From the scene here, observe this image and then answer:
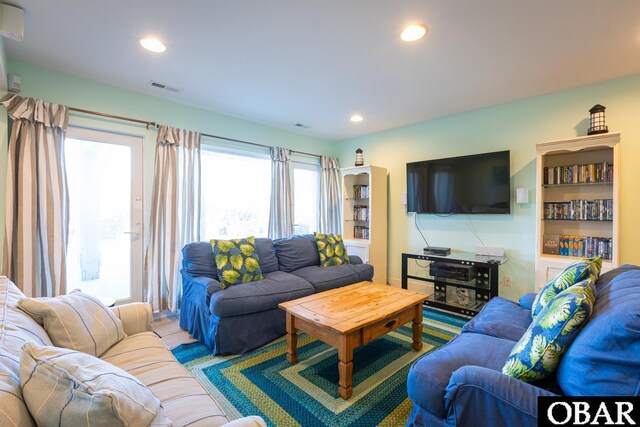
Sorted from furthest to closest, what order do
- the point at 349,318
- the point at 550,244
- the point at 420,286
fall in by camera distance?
the point at 420,286 → the point at 550,244 → the point at 349,318

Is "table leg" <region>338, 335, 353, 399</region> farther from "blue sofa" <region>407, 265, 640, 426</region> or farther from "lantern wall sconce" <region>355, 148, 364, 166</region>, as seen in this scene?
"lantern wall sconce" <region>355, 148, 364, 166</region>

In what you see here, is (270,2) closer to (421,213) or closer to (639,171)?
(421,213)

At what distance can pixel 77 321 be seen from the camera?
58.7 inches

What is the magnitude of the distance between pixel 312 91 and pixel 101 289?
3.00 metres

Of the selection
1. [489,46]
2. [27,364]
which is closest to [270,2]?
[489,46]

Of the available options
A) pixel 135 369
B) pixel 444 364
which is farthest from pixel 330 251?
pixel 135 369

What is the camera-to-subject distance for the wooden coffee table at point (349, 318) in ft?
6.34

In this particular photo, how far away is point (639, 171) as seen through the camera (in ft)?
9.27

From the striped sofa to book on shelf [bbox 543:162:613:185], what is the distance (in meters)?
3.60

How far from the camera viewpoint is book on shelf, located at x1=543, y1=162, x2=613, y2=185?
2.88 metres

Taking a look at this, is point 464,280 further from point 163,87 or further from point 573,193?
point 163,87

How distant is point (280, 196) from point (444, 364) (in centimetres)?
335

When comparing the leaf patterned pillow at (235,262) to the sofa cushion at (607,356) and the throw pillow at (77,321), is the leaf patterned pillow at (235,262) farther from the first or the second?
the sofa cushion at (607,356)

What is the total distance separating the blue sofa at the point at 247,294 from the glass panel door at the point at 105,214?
682 millimetres
